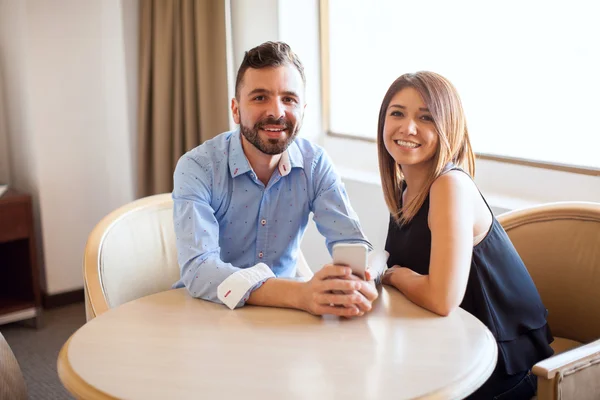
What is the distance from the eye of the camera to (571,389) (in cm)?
163

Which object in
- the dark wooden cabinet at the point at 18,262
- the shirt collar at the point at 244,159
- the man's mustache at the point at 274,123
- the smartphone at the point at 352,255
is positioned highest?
the man's mustache at the point at 274,123

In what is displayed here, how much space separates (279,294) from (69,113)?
103 inches

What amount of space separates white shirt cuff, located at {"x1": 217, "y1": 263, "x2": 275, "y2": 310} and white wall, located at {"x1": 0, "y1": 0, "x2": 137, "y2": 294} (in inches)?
97.5

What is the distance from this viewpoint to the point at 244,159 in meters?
2.20

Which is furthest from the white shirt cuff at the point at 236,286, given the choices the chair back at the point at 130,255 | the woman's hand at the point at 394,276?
the chair back at the point at 130,255

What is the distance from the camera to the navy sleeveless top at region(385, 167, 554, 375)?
1.98 metres

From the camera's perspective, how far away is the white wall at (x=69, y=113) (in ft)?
12.6

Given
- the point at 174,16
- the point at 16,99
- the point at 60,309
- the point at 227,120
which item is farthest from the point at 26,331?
the point at 174,16

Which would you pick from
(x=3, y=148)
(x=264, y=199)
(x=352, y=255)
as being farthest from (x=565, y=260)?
(x=3, y=148)

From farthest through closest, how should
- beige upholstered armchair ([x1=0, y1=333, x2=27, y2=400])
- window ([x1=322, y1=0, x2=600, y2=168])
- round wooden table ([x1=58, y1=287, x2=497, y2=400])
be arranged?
window ([x1=322, y1=0, x2=600, y2=168]) < beige upholstered armchair ([x1=0, y1=333, x2=27, y2=400]) < round wooden table ([x1=58, y1=287, x2=497, y2=400])

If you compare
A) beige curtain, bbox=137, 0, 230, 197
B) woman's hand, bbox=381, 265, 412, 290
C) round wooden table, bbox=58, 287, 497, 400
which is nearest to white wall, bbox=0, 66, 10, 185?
beige curtain, bbox=137, 0, 230, 197

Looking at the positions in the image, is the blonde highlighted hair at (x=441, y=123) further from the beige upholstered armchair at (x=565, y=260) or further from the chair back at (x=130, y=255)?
the chair back at (x=130, y=255)

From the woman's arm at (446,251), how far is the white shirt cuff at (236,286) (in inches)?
16.6

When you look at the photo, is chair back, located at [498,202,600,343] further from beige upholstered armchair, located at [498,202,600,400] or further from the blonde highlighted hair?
the blonde highlighted hair
